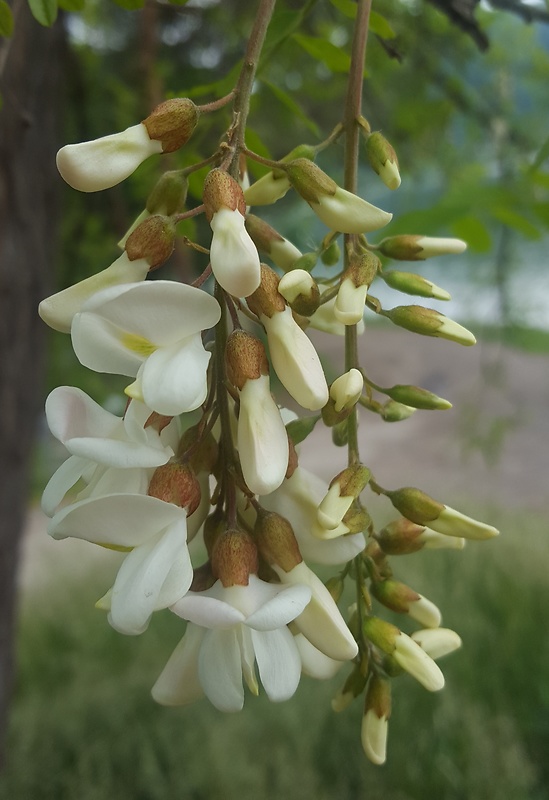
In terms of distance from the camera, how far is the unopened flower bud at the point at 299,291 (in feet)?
0.89

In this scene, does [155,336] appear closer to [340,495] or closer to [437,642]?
[340,495]

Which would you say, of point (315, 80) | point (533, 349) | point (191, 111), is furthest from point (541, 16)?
point (533, 349)

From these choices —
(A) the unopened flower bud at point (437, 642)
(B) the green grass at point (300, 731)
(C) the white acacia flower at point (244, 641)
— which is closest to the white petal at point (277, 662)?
(C) the white acacia flower at point (244, 641)

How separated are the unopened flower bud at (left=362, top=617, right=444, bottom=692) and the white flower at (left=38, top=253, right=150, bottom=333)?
0.19m

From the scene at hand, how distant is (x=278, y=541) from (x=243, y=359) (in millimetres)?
76

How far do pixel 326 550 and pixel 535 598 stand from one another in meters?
1.45

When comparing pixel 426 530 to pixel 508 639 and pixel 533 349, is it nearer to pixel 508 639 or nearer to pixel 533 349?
pixel 508 639

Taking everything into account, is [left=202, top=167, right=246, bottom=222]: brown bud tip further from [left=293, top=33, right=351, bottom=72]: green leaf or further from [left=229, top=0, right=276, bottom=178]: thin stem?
[left=293, top=33, right=351, bottom=72]: green leaf

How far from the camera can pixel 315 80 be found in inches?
48.7

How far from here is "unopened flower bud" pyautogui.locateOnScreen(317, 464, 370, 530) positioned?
280mm

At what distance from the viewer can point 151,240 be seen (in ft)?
0.92

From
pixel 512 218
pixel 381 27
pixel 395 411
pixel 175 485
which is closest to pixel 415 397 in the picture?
pixel 395 411

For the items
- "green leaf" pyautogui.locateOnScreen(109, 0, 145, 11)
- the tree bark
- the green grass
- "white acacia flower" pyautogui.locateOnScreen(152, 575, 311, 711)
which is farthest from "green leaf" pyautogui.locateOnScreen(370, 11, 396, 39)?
the green grass

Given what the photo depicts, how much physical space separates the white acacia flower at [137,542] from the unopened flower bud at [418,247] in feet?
0.54
